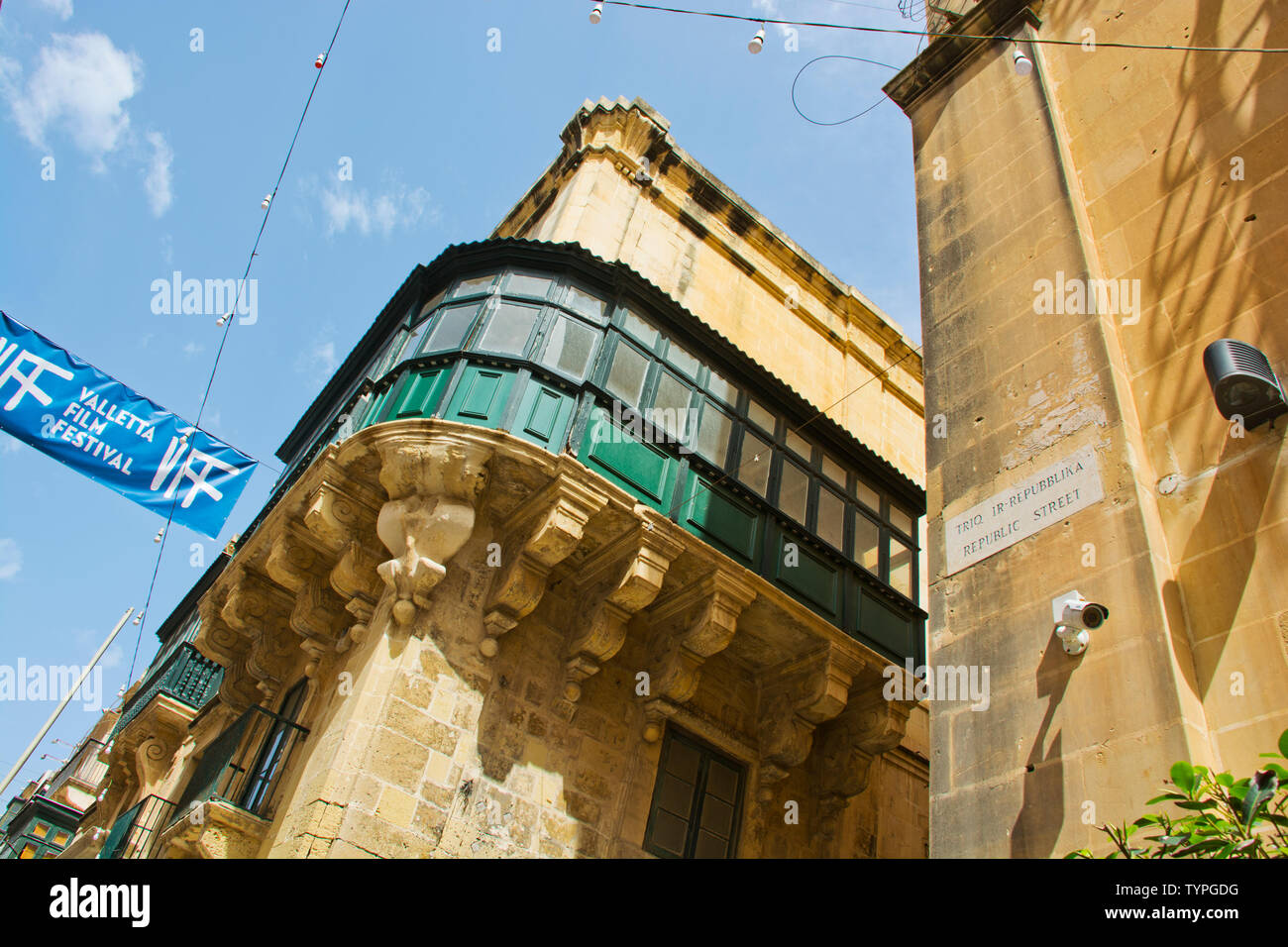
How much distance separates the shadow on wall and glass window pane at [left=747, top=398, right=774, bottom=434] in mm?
6699

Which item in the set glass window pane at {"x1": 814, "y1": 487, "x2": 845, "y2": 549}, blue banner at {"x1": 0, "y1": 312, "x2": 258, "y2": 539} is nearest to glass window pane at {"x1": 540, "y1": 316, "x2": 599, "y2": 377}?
glass window pane at {"x1": 814, "y1": 487, "x2": 845, "y2": 549}

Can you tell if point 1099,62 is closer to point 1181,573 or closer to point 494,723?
point 1181,573

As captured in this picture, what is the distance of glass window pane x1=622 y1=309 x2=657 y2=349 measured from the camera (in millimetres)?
11086

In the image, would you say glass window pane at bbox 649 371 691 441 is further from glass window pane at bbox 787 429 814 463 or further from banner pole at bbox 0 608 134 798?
banner pole at bbox 0 608 134 798

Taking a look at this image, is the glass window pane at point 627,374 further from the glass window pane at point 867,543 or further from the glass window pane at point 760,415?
the glass window pane at point 867,543

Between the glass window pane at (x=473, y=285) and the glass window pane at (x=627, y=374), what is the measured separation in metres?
1.83

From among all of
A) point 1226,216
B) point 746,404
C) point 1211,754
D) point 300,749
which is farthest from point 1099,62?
point 300,749

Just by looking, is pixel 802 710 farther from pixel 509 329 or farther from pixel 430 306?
pixel 430 306

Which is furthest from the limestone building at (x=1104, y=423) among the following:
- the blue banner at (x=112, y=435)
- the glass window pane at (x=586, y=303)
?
the blue banner at (x=112, y=435)

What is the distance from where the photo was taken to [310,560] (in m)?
10.9

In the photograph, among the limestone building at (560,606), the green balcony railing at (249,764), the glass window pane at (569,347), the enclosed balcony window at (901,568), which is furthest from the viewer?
the enclosed balcony window at (901,568)

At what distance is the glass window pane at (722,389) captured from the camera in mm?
11594
